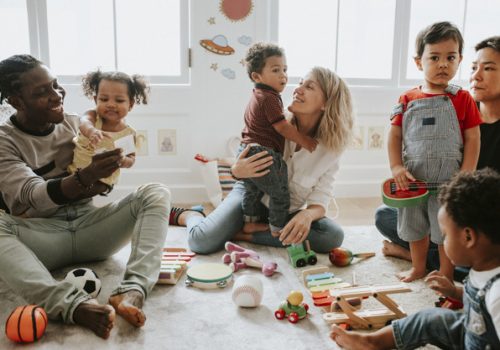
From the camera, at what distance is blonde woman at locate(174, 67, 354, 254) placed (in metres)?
2.04

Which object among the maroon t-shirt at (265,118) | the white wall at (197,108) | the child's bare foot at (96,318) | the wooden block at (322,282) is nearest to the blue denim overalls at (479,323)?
the wooden block at (322,282)

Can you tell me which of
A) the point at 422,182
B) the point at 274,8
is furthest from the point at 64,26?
the point at 422,182

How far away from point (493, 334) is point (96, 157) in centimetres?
119

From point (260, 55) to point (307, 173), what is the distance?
0.56 meters

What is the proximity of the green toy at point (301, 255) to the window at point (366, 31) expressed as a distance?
1.55m

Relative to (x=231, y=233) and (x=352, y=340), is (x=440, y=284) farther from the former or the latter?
(x=231, y=233)

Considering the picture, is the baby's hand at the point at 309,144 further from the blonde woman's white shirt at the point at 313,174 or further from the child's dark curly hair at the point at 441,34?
the child's dark curly hair at the point at 441,34

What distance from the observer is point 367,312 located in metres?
1.54

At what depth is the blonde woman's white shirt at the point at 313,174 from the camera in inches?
84.1

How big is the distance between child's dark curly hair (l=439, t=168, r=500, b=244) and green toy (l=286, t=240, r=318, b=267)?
2.93 feet

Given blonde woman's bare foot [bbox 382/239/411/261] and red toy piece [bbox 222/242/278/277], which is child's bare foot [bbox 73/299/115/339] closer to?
red toy piece [bbox 222/242/278/277]

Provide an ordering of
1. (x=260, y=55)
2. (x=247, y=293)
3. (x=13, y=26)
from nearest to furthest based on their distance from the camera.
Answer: (x=247, y=293) < (x=260, y=55) < (x=13, y=26)

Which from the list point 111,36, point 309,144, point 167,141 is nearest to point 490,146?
point 309,144

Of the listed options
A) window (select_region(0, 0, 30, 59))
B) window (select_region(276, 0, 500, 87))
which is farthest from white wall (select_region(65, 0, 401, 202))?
window (select_region(0, 0, 30, 59))
